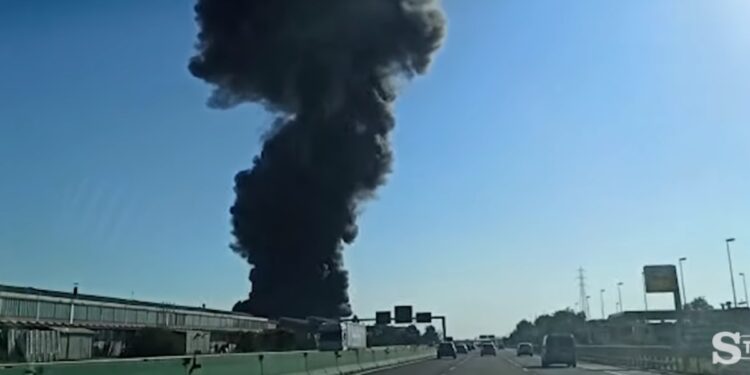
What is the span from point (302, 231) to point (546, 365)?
3657 cm

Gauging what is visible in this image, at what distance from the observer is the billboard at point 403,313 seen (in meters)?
116

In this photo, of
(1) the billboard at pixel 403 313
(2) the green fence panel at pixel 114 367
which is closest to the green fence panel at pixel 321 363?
(2) the green fence panel at pixel 114 367

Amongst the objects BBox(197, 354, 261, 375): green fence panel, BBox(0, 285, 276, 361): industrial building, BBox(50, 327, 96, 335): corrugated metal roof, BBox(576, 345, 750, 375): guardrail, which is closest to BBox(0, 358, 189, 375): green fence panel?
BBox(197, 354, 261, 375): green fence panel

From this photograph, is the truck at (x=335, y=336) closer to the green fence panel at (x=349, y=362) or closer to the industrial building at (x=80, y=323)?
the industrial building at (x=80, y=323)

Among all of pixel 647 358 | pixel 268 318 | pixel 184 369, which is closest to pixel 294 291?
pixel 268 318

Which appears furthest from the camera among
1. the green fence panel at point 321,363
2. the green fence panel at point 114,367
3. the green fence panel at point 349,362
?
the green fence panel at point 349,362

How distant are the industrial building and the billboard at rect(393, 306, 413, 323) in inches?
1345

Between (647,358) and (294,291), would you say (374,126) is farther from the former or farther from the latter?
(647,358)

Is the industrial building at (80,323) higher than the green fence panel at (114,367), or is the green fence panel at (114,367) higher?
the industrial building at (80,323)

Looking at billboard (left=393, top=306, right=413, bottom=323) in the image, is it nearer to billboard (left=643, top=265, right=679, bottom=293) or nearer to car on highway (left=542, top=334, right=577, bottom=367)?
billboard (left=643, top=265, right=679, bottom=293)

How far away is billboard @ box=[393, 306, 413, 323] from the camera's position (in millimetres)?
115750

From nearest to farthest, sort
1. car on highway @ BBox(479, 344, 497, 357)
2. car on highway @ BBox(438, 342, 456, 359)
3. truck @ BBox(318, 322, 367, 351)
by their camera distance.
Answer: truck @ BBox(318, 322, 367, 351) → car on highway @ BBox(438, 342, 456, 359) → car on highway @ BBox(479, 344, 497, 357)

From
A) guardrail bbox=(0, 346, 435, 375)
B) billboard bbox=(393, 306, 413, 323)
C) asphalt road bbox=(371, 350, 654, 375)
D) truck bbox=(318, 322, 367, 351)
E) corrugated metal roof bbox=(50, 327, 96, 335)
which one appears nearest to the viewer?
guardrail bbox=(0, 346, 435, 375)

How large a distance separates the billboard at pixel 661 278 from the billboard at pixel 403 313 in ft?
168
